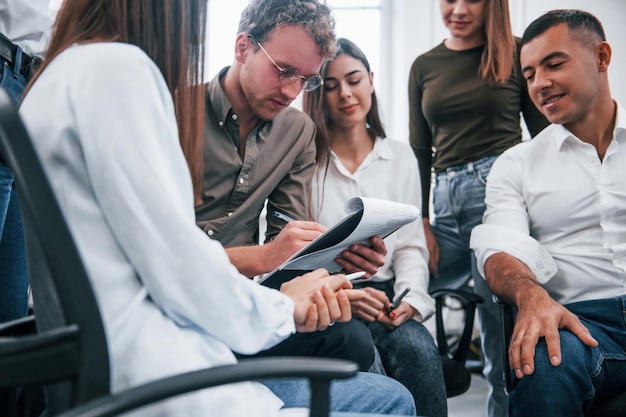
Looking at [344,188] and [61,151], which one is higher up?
[61,151]

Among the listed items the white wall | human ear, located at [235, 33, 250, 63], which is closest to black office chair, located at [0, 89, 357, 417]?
human ear, located at [235, 33, 250, 63]

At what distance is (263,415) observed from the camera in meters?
0.79

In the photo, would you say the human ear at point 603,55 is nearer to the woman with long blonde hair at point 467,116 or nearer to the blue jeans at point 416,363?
the woman with long blonde hair at point 467,116

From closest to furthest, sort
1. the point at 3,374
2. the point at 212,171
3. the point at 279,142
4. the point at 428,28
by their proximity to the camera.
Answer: the point at 3,374, the point at 212,171, the point at 279,142, the point at 428,28

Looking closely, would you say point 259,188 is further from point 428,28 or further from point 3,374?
point 428,28

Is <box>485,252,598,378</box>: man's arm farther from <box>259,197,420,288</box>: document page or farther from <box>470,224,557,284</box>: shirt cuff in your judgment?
<box>259,197,420,288</box>: document page

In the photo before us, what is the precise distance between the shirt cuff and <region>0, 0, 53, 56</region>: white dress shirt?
1.22m

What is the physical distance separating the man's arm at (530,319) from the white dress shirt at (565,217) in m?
0.09

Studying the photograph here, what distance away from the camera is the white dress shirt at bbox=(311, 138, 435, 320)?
1972 mm

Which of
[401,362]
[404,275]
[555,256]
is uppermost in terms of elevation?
[555,256]

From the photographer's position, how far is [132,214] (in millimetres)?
719

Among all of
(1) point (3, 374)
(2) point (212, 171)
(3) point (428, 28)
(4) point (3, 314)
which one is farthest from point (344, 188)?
(3) point (428, 28)

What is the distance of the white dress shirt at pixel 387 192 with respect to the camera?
6.47 ft

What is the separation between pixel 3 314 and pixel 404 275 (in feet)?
3.59
